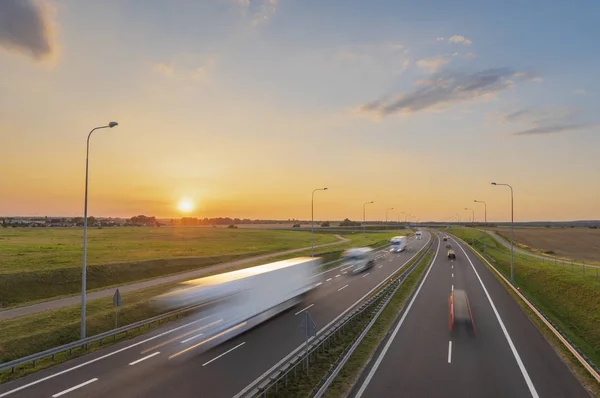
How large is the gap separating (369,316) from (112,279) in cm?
3252

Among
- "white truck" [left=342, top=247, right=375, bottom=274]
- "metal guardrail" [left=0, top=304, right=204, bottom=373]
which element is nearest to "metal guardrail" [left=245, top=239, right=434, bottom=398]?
"metal guardrail" [left=0, top=304, right=204, bottom=373]

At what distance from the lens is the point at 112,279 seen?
41312mm

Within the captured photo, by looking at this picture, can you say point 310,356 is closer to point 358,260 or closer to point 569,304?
point 569,304

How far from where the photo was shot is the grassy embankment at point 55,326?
1852 centimetres

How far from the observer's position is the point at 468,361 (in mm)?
16688

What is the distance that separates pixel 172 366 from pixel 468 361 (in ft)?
46.7

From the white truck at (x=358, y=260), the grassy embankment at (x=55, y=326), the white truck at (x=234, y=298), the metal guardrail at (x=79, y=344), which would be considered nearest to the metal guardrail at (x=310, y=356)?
the white truck at (x=234, y=298)

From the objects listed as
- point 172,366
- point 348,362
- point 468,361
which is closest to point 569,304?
point 468,361

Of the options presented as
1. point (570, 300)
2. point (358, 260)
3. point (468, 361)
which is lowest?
point (570, 300)

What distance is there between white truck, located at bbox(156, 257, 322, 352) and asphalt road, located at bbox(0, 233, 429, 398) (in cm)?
65

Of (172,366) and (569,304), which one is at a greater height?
(172,366)

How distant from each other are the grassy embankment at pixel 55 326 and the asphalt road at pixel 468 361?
44.3ft

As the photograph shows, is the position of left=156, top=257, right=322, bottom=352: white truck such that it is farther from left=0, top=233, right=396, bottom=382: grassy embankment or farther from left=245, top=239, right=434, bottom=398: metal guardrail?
left=245, top=239, right=434, bottom=398: metal guardrail

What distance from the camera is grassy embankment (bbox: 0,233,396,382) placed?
60.7 ft
